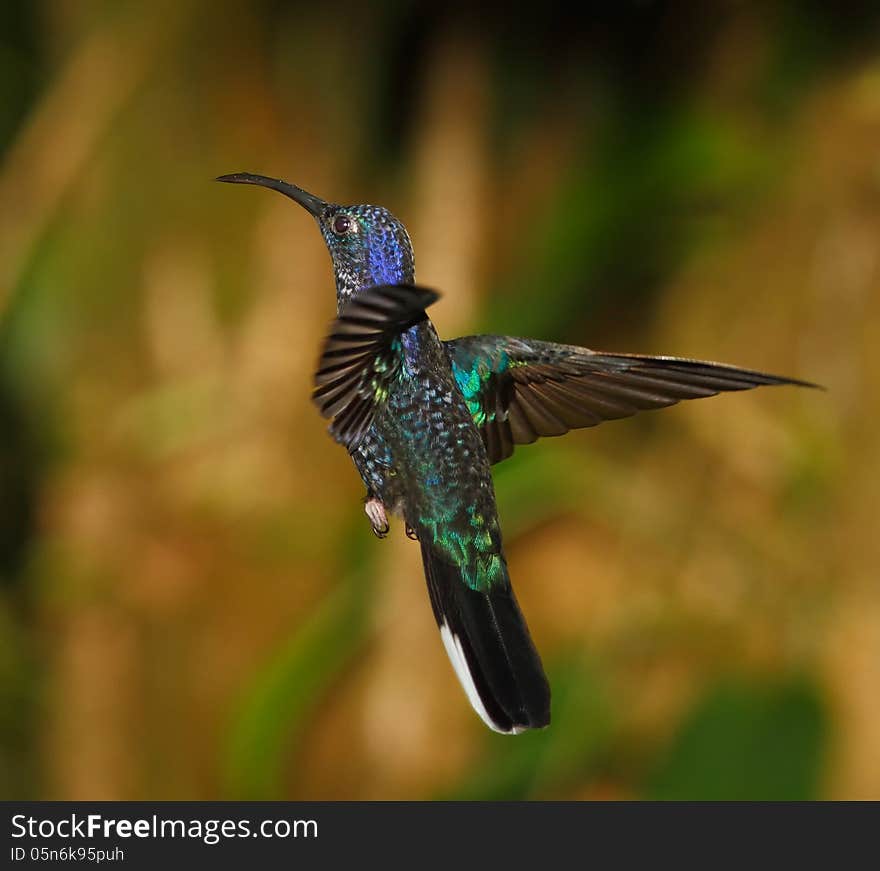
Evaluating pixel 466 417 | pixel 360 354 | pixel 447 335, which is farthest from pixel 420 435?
pixel 447 335

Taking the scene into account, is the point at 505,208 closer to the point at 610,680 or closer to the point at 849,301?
the point at 849,301

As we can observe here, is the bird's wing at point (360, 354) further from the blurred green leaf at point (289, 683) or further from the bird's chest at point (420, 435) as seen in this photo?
the blurred green leaf at point (289, 683)

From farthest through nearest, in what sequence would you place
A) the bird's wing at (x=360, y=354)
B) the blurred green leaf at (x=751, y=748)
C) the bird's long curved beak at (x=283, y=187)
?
the blurred green leaf at (x=751, y=748) → the bird's long curved beak at (x=283, y=187) → the bird's wing at (x=360, y=354)

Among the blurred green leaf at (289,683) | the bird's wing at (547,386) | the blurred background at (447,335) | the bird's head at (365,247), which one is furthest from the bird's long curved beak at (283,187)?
the blurred green leaf at (289,683)

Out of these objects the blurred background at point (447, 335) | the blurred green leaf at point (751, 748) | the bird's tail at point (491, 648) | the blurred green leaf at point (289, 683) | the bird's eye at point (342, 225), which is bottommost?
the bird's tail at point (491, 648)

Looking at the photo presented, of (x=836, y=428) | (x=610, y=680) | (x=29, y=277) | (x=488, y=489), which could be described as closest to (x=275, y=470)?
(x=29, y=277)

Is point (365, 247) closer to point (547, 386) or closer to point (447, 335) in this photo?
point (547, 386)
